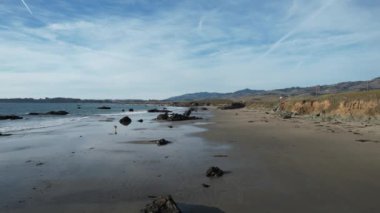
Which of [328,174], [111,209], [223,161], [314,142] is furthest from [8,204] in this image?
[314,142]

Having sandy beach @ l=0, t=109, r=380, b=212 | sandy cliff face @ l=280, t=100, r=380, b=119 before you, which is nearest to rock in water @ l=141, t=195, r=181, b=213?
sandy beach @ l=0, t=109, r=380, b=212

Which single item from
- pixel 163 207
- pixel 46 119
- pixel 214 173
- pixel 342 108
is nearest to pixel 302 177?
pixel 214 173

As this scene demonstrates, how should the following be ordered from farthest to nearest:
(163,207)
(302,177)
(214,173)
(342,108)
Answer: (342,108) < (214,173) < (302,177) < (163,207)

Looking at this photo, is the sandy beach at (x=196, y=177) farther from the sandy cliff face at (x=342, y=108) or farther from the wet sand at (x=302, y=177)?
the sandy cliff face at (x=342, y=108)

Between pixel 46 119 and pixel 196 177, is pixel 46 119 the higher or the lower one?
the lower one

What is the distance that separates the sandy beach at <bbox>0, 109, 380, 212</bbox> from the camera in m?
9.54

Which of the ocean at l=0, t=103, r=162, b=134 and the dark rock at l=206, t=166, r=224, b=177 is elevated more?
the dark rock at l=206, t=166, r=224, b=177

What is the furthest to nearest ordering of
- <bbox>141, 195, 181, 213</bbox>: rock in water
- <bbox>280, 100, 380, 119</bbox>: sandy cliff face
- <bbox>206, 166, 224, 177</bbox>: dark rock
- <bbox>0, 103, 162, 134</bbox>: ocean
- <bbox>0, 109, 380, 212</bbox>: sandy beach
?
<bbox>0, 103, 162, 134</bbox>: ocean < <bbox>280, 100, 380, 119</bbox>: sandy cliff face < <bbox>206, 166, 224, 177</bbox>: dark rock < <bbox>0, 109, 380, 212</bbox>: sandy beach < <bbox>141, 195, 181, 213</bbox>: rock in water

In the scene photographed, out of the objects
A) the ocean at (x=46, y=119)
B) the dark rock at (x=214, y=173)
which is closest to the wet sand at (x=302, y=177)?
the dark rock at (x=214, y=173)

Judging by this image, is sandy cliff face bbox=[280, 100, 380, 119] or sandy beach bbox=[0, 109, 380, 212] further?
sandy cliff face bbox=[280, 100, 380, 119]

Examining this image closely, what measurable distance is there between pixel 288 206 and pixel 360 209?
1.82 meters

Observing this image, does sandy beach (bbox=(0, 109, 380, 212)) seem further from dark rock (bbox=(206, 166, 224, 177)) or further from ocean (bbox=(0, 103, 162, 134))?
ocean (bbox=(0, 103, 162, 134))

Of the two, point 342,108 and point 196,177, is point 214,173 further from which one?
point 342,108

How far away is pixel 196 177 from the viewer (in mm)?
12609
